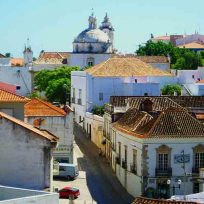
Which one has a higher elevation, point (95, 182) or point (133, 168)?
point (133, 168)

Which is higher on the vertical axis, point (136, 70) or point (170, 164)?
point (136, 70)

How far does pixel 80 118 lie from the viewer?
3216 inches

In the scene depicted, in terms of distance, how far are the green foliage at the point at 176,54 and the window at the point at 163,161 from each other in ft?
256

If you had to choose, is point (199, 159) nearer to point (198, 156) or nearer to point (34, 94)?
point (198, 156)

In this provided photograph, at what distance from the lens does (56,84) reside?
92812 mm

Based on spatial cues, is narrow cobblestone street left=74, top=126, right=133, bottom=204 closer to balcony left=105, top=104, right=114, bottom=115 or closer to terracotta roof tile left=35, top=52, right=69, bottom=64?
balcony left=105, top=104, right=114, bottom=115

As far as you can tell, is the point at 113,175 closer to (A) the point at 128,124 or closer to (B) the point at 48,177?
(A) the point at 128,124

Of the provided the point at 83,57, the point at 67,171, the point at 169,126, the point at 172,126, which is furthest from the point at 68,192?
the point at 83,57

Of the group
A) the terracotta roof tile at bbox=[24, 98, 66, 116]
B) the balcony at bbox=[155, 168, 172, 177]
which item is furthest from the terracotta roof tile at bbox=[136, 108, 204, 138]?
the terracotta roof tile at bbox=[24, 98, 66, 116]

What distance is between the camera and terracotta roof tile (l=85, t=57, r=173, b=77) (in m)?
80.7

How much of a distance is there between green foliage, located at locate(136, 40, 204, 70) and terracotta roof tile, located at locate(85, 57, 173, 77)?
1487 inches

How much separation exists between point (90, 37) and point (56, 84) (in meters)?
34.0

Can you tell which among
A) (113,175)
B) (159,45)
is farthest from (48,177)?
(159,45)

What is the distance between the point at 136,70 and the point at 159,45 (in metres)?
57.7
